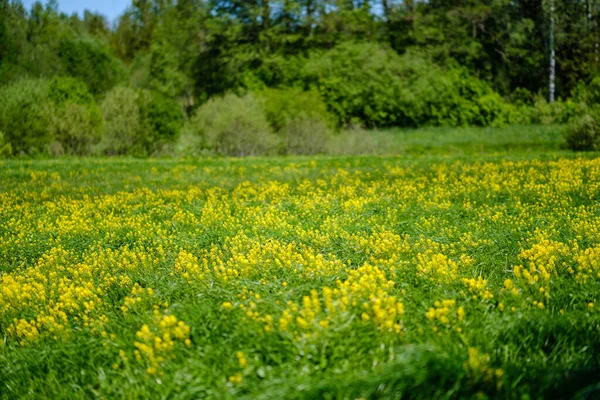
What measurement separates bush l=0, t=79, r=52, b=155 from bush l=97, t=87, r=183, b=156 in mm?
2649

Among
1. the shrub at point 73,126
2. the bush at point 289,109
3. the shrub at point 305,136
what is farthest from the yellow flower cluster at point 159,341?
the bush at point 289,109

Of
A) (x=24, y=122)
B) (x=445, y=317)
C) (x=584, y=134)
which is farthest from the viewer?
(x=24, y=122)

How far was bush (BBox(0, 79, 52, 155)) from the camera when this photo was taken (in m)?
23.7

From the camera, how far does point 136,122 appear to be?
83.5ft

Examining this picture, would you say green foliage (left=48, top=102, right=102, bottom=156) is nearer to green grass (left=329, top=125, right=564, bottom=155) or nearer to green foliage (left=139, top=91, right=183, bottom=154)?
green foliage (left=139, top=91, right=183, bottom=154)

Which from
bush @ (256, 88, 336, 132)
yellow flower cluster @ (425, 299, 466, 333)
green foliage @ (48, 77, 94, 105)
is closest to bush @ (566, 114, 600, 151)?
bush @ (256, 88, 336, 132)

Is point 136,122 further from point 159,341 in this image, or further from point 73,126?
point 159,341

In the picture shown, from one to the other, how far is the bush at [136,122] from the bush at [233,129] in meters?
1.31

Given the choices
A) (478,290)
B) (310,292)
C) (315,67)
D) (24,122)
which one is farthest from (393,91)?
(310,292)

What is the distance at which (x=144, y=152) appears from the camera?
1024 inches

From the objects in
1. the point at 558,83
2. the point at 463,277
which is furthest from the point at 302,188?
the point at 558,83

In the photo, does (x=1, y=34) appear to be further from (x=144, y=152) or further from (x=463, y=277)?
(x=463, y=277)

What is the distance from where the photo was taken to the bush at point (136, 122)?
25139 mm

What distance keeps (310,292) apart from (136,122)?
2299 centimetres
